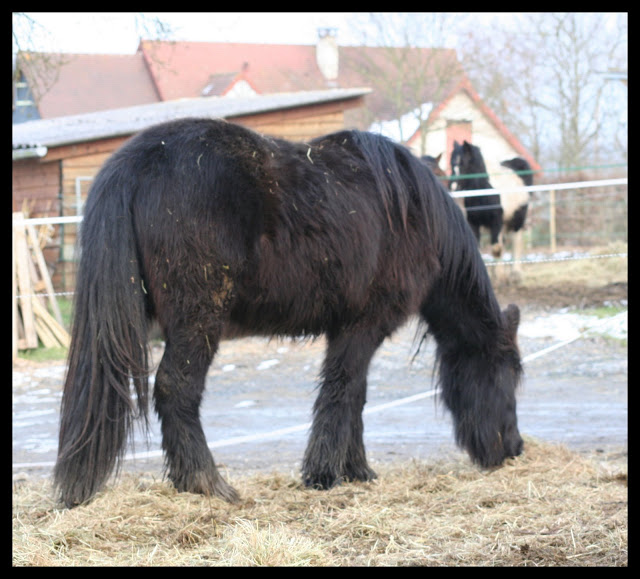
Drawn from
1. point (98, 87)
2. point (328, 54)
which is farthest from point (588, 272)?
point (98, 87)

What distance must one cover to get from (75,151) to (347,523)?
12420 millimetres

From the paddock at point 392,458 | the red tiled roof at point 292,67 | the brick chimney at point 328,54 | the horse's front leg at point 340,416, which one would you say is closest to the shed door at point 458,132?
the red tiled roof at point 292,67

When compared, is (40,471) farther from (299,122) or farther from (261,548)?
(299,122)

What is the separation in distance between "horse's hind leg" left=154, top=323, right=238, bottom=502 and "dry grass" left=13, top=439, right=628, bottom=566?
115 millimetres

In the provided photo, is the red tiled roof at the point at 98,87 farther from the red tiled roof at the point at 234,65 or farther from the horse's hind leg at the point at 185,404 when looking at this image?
→ the horse's hind leg at the point at 185,404

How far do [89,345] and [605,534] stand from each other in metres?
2.69

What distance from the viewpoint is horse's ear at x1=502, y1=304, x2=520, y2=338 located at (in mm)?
5176

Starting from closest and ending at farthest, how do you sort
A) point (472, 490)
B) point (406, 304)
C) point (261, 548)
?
point (261, 548) → point (472, 490) → point (406, 304)

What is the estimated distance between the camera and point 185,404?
3982 millimetres

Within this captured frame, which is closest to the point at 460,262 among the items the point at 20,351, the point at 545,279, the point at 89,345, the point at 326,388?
the point at 326,388

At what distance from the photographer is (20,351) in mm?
9695

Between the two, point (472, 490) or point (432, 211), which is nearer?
point (472, 490)

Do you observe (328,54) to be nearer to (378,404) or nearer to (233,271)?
(378,404)

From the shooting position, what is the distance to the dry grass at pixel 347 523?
3.13 meters
